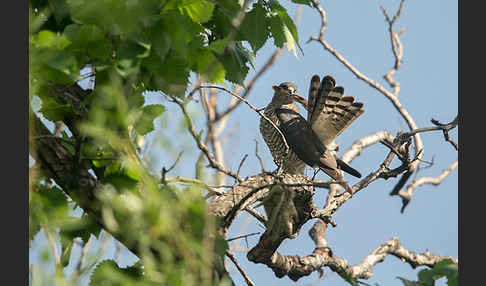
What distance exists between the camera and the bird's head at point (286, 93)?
249 inches

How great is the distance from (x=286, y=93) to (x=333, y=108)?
0.96 meters

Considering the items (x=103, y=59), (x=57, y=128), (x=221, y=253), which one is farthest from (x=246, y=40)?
(x=57, y=128)

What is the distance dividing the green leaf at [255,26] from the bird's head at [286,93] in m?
3.54

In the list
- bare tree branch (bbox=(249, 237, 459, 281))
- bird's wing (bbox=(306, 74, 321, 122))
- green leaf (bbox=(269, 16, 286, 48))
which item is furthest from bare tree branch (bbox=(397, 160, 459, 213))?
green leaf (bbox=(269, 16, 286, 48))

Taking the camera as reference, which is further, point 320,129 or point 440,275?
point 320,129

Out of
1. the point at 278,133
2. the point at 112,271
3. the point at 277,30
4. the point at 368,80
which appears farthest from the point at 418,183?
the point at 112,271

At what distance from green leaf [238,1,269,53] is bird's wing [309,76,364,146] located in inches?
105

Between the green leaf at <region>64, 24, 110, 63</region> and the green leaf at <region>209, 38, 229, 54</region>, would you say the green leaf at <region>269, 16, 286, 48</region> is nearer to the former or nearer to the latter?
the green leaf at <region>209, 38, 229, 54</region>

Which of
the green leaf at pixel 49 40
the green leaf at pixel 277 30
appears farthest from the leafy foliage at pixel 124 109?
the green leaf at pixel 277 30

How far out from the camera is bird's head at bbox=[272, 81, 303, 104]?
632 cm

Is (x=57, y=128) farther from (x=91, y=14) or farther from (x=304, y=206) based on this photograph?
(x=91, y=14)

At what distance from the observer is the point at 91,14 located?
1921 mm

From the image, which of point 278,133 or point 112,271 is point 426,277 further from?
point 278,133

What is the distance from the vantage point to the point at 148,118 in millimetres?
2051
